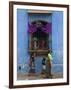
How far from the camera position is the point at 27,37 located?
7.53ft

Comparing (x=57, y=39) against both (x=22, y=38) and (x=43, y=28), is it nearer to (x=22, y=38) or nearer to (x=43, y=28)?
(x=43, y=28)

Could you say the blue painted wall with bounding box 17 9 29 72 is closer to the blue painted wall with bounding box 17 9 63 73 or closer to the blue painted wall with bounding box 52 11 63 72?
the blue painted wall with bounding box 17 9 63 73

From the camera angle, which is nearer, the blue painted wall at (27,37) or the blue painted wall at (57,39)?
the blue painted wall at (27,37)

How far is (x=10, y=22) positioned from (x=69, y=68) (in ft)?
2.62

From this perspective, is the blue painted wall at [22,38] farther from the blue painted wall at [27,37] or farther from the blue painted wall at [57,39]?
the blue painted wall at [57,39]

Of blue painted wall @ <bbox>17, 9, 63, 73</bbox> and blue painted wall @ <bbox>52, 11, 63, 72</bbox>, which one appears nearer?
blue painted wall @ <bbox>17, 9, 63, 73</bbox>

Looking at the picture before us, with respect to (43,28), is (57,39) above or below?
below

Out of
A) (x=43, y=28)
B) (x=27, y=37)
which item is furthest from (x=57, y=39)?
(x=27, y=37)

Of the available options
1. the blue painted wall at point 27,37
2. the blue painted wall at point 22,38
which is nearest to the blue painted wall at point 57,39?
the blue painted wall at point 27,37

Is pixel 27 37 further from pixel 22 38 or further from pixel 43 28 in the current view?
pixel 43 28

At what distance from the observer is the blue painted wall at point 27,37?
2.26 m

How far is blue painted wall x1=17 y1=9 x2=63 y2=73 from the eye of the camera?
7.43 feet

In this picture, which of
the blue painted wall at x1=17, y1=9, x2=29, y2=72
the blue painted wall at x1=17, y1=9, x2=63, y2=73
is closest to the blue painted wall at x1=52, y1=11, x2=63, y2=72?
the blue painted wall at x1=17, y1=9, x2=63, y2=73

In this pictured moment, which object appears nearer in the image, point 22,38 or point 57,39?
point 22,38
